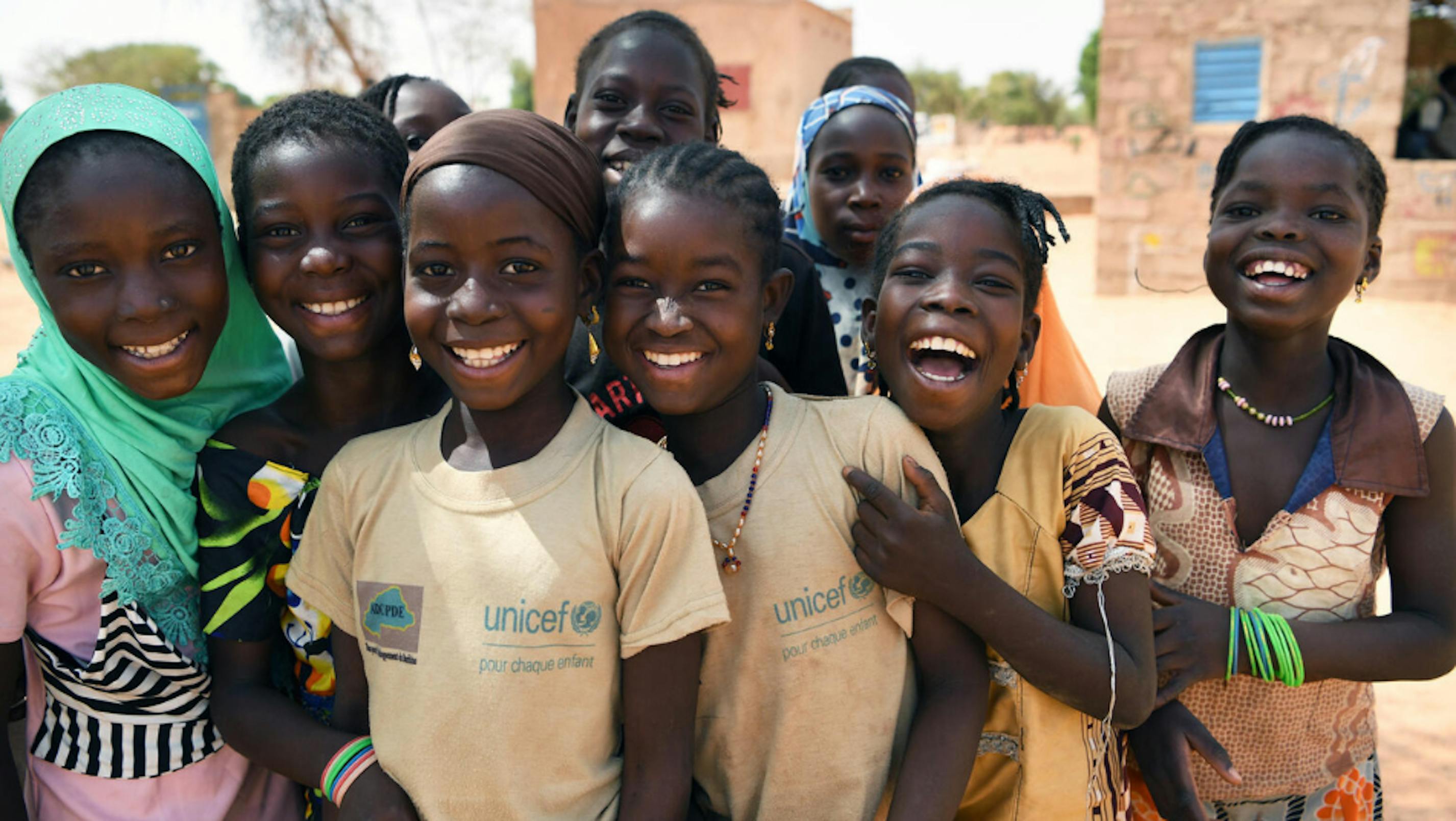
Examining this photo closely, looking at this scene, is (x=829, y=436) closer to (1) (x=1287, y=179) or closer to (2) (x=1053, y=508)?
(2) (x=1053, y=508)

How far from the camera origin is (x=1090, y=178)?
22.8m

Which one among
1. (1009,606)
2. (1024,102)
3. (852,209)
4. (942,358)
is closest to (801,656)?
(1009,606)

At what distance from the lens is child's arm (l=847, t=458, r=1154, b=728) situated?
1.65 meters

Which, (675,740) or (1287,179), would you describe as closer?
(675,740)

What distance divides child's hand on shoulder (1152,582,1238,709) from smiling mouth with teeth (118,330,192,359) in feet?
6.08

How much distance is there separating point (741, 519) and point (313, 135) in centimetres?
106

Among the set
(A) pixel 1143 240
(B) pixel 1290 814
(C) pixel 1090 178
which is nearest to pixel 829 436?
(B) pixel 1290 814

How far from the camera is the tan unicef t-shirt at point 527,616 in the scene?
154 cm

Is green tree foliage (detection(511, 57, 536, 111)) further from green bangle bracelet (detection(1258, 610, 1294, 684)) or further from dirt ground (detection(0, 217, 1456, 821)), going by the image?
green bangle bracelet (detection(1258, 610, 1294, 684))

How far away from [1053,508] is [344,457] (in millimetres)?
1252

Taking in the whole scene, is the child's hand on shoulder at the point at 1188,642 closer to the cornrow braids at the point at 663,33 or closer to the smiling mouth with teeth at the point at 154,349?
the cornrow braids at the point at 663,33

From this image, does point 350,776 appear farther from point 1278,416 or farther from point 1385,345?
point 1385,345

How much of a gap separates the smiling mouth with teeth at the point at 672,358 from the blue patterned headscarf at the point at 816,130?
1407mm

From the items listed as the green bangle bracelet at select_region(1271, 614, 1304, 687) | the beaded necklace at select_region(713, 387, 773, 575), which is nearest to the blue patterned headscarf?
the beaded necklace at select_region(713, 387, 773, 575)
